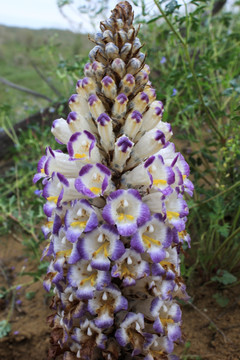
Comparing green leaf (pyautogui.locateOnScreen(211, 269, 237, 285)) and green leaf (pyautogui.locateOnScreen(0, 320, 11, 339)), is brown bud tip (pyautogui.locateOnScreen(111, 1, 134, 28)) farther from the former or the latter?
green leaf (pyautogui.locateOnScreen(0, 320, 11, 339))

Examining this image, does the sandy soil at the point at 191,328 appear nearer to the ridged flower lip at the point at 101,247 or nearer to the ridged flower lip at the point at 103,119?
the ridged flower lip at the point at 101,247

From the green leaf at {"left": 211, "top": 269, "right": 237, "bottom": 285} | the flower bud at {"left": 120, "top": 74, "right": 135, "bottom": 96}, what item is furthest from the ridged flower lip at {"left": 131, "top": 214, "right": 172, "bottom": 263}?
the green leaf at {"left": 211, "top": 269, "right": 237, "bottom": 285}

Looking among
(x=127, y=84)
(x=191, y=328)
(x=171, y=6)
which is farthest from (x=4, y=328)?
(x=171, y=6)

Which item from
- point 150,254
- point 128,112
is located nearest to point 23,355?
point 150,254

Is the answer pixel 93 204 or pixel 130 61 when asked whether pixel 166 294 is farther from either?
pixel 130 61

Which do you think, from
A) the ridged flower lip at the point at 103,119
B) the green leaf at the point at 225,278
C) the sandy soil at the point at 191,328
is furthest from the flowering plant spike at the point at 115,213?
the green leaf at the point at 225,278

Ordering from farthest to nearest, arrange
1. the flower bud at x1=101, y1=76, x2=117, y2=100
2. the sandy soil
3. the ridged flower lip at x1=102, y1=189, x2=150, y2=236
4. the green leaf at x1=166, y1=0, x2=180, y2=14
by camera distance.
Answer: the green leaf at x1=166, y1=0, x2=180, y2=14 < the sandy soil < the flower bud at x1=101, y1=76, x2=117, y2=100 < the ridged flower lip at x1=102, y1=189, x2=150, y2=236

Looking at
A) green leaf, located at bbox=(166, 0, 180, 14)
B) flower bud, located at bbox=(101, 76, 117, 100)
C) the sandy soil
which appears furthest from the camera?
green leaf, located at bbox=(166, 0, 180, 14)

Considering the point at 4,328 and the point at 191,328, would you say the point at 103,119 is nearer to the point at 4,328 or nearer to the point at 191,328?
the point at 191,328
